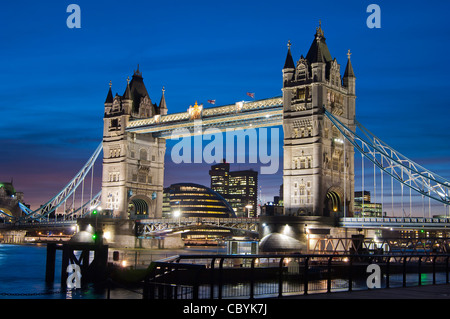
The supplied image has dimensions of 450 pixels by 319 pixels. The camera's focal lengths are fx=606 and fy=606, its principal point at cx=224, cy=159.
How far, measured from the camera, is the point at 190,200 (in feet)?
591

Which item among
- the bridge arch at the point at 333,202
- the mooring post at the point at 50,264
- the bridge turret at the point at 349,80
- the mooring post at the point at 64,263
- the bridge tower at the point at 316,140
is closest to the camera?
the mooring post at the point at 64,263

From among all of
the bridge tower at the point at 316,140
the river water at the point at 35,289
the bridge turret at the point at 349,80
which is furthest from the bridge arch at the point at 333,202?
the river water at the point at 35,289

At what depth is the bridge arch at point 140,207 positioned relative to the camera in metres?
97.8

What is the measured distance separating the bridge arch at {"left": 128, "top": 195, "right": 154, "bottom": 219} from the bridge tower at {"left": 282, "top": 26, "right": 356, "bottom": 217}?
105 feet

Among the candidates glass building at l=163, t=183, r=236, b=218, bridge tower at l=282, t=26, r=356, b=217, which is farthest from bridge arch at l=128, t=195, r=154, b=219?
glass building at l=163, t=183, r=236, b=218

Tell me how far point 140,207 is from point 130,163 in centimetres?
915

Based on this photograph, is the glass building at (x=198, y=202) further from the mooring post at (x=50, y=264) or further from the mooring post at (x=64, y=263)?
the mooring post at (x=64, y=263)

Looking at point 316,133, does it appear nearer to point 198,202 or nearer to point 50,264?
point 50,264

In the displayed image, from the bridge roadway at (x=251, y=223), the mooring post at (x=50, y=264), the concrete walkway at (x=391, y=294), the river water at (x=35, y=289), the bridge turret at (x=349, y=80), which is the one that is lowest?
the river water at (x=35, y=289)

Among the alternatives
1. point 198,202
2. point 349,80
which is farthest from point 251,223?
point 198,202

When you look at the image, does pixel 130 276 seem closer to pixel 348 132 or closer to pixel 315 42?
pixel 348 132

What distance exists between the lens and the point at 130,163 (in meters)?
95.4
